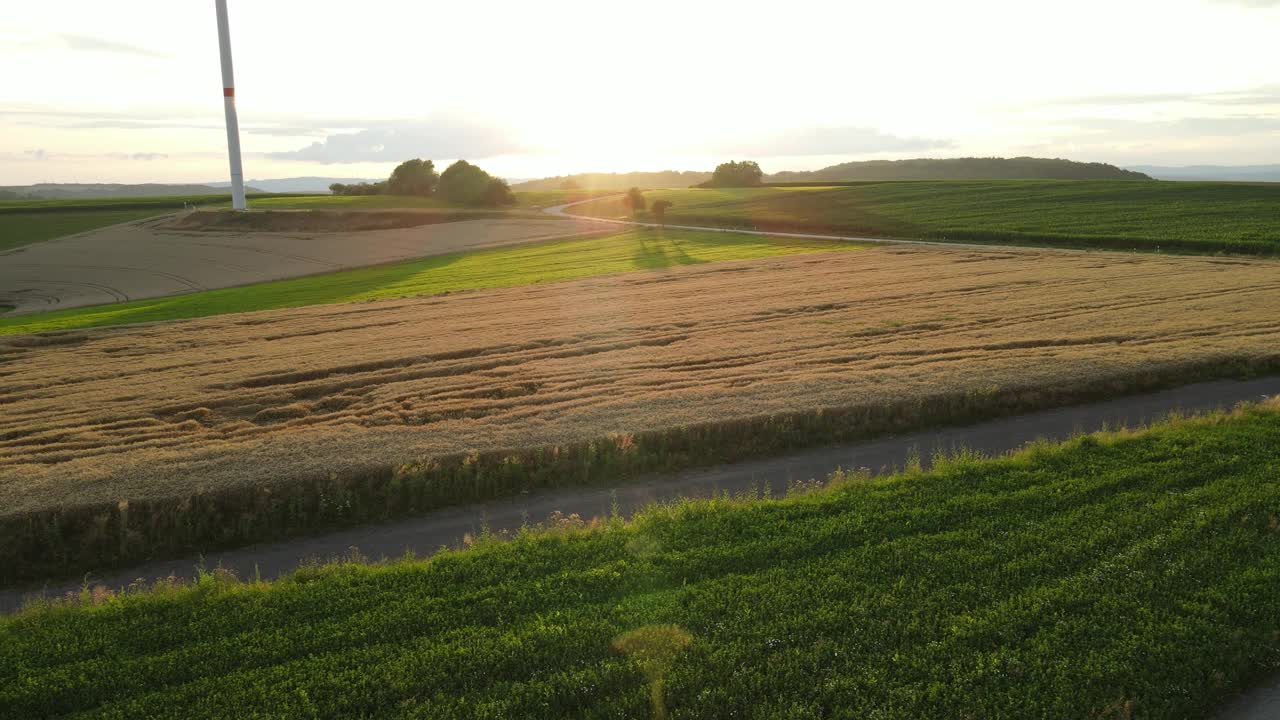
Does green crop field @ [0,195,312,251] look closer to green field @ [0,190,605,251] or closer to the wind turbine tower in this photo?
green field @ [0,190,605,251]

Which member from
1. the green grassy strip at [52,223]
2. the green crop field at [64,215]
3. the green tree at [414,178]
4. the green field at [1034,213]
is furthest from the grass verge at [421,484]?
the green tree at [414,178]

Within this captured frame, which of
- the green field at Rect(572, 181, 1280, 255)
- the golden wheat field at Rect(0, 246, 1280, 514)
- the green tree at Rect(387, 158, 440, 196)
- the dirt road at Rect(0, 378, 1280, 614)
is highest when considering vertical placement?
the green tree at Rect(387, 158, 440, 196)

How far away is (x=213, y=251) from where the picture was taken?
226 ft

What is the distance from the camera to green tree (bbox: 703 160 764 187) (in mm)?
140625

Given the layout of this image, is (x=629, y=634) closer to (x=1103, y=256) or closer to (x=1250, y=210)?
(x=1103, y=256)

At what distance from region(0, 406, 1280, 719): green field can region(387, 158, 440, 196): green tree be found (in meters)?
115

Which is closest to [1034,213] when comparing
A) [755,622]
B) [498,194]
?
[755,622]

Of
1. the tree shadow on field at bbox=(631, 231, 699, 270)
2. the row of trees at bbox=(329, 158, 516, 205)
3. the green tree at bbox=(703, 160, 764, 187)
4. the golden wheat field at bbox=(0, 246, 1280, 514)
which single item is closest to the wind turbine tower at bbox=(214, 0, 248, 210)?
the row of trees at bbox=(329, 158, 516, 205)

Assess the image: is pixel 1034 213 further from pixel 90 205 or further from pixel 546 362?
pixel 90 205

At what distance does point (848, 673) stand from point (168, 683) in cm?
725

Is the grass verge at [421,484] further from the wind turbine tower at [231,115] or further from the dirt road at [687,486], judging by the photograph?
the wind turbine tower at [231,115]

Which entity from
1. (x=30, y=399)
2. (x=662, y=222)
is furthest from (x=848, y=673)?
(x=662, y=222)

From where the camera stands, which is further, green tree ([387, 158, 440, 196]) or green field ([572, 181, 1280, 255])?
green tree ([387, 158, 440, 196])

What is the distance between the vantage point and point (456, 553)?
38.5 feet
